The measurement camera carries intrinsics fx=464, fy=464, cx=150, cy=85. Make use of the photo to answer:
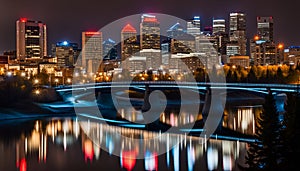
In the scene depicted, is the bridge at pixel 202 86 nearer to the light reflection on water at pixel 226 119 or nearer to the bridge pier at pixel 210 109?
the bridge pier at pixel 210 109

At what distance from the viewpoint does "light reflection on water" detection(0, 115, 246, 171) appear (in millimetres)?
21719

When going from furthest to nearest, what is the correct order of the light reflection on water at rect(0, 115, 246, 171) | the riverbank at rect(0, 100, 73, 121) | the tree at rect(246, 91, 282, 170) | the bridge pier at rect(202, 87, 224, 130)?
the riverbank at rect(0, 100, 73, 121) < the bridge pier at rect(202, 87, 224, 130) < the light reflection on water at rect(0, 115, 246, 171) < the tree at rect(246, 91, 282, 170)

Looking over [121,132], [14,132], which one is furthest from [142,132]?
[14,132]

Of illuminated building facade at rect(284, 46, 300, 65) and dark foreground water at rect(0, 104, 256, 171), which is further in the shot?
illuminated building facade at rect(284, 46, 300, 65)

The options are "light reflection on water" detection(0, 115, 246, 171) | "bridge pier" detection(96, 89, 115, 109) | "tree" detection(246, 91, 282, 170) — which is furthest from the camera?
"bridge pier" detection(96, 89, 115, 109)

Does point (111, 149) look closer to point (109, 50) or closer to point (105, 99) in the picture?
point (105, 99)

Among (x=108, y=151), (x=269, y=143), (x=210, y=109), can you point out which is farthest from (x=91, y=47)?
(x=269, y=143)

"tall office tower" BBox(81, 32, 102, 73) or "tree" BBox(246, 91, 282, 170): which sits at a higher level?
"tall office tower" BBox(81, 32, 102, 73)

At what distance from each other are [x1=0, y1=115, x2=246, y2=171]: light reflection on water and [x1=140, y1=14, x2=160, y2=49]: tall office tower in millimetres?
93796

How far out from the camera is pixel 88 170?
21.1m

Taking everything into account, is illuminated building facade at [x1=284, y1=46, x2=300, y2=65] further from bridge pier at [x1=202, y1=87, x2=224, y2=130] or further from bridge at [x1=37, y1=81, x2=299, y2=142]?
bridge pier at [x1=202, y1=87, x2=224, y2=130]

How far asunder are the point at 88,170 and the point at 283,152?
10.2 meters

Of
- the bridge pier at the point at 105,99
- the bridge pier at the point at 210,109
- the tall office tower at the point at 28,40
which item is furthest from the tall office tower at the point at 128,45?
the bridge pier at the point at 210,109

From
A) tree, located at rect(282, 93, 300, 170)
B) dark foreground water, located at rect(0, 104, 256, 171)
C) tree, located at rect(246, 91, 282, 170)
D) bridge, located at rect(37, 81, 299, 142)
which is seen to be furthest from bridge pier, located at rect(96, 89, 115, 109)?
tree, located at rect(282, 93, 300, 170)
